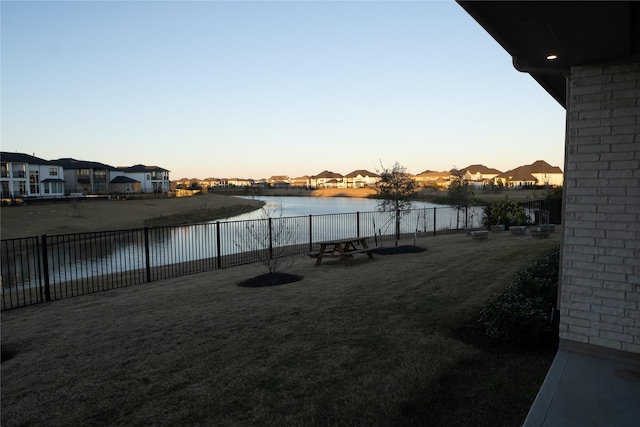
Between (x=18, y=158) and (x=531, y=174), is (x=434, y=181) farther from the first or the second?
(x=18, y=158)

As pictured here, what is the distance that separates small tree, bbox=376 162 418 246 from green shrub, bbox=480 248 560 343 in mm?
10302

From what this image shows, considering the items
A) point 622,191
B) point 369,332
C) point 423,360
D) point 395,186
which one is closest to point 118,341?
A: point 369,332

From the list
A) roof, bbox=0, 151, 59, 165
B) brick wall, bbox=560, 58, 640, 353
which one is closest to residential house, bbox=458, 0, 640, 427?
brick wall, bbox=560, 58, 640, 353

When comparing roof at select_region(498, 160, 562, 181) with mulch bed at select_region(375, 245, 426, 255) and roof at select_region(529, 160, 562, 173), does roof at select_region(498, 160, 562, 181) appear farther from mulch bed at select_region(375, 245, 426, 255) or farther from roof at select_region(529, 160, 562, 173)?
mulch bed at select_region(375, 245, 426, 255)

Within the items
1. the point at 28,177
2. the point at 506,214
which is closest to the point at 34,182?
the point at 28,177

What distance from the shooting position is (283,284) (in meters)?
8.60

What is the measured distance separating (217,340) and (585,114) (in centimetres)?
490

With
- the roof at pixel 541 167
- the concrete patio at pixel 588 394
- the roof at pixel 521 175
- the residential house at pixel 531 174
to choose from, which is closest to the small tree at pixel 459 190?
the concrete patio at pixel 588 394

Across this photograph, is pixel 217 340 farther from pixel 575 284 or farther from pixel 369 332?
pixel 575 284

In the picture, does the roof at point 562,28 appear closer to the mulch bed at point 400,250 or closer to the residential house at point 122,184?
the mulch bed at point 400,250

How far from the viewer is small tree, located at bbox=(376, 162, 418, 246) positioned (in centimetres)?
1619

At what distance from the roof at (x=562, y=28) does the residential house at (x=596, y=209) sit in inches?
0.4

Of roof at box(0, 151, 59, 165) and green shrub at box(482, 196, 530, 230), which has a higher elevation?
roof at box(0, 151, 59, 165)

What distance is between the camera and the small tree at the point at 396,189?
53.1ft
